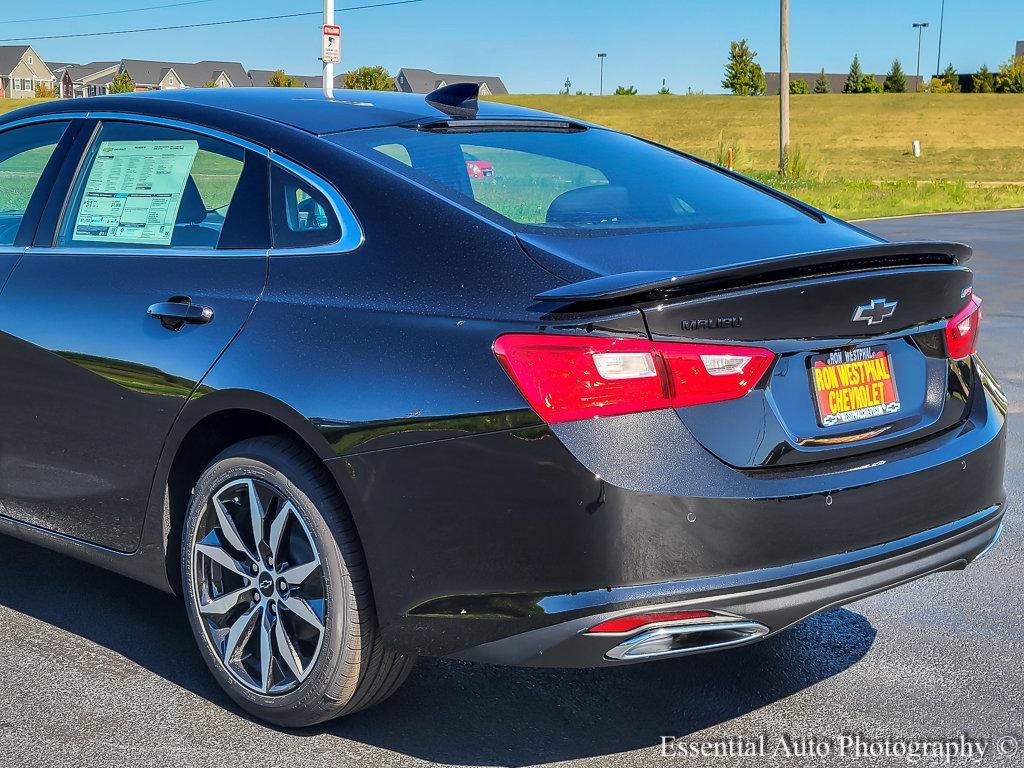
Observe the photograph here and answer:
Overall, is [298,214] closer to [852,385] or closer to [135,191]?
[135,191]

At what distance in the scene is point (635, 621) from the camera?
9.19 ft

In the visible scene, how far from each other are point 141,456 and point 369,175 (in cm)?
99

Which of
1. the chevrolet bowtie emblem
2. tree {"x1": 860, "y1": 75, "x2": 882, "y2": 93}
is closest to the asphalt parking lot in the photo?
the chevrolet bowtie emblem

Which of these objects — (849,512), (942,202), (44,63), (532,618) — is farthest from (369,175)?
(44,63)

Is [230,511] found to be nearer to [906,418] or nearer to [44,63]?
[906,418]

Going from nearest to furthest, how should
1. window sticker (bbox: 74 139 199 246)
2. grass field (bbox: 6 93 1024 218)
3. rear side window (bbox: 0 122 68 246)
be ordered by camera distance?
window sticker (bbox: 74 139 199 246) → rear side window (bbox: 0 122 68 246) → grass field (bbox: 6 93 1024 218)

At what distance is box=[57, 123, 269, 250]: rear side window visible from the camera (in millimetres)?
3598

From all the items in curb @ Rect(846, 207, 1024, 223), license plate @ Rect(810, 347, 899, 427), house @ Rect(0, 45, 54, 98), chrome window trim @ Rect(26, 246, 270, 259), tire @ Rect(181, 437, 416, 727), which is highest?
house @ Rect(0, 45, 54, 98)

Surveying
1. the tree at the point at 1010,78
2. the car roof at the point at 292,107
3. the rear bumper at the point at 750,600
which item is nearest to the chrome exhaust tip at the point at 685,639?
the rear bumper at the point at 750,600

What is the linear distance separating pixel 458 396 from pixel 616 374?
361mm

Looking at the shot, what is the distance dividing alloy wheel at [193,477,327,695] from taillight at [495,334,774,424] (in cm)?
79

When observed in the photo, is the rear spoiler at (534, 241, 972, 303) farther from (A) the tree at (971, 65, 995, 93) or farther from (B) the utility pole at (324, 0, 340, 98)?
(A) the tree at (971, 65, 995, 93)

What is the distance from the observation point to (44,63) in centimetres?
15262

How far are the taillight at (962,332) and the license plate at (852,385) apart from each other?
0.29m
